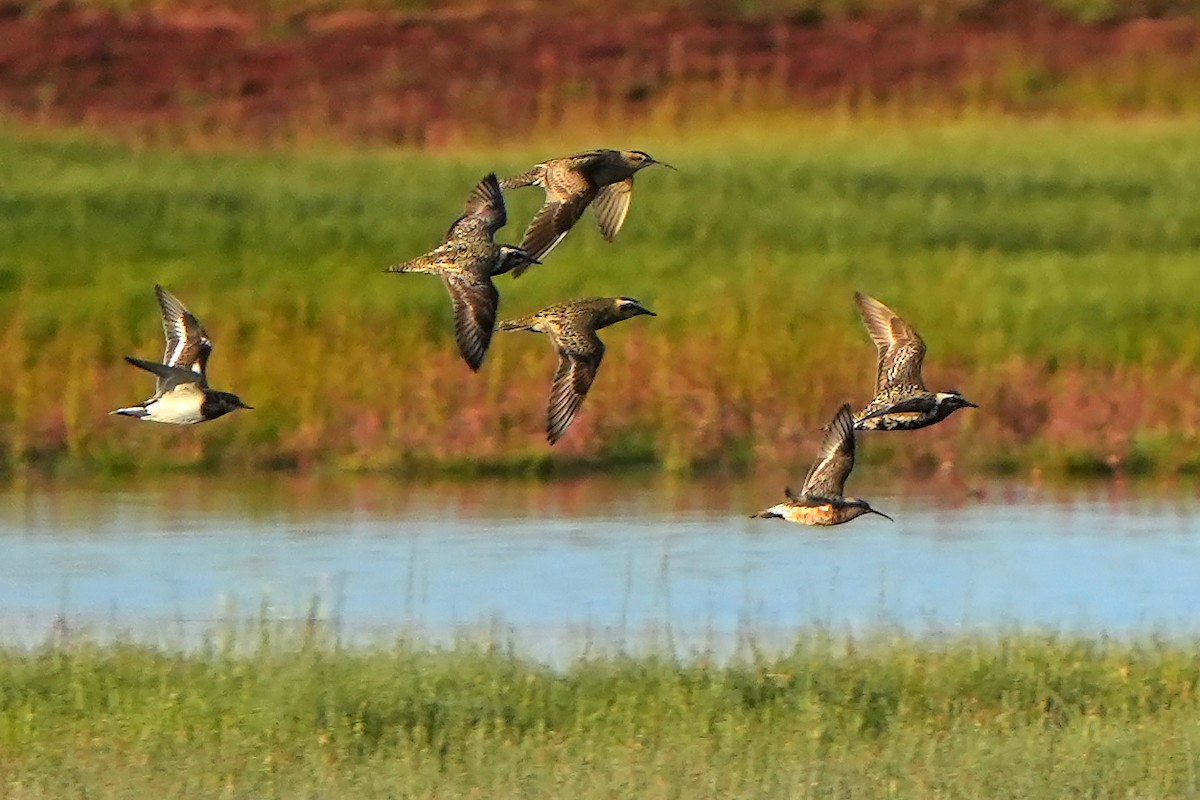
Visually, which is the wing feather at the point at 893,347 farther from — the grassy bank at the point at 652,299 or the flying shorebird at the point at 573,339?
the grassy bank at the point at 652,299

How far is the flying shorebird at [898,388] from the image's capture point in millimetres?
10633

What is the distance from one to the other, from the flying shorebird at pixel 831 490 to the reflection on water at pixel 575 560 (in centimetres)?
295

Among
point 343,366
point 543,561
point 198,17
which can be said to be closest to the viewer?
point 543,561

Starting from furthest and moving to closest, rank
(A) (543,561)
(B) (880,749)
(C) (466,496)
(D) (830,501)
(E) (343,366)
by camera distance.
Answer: (E) (343,366) < (C) (466,496) < (A) (543,561) < (B) (880,749) < (D) (830,501)

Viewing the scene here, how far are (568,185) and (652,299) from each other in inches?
516

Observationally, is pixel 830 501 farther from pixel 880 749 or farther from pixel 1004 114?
pixel 1004 114

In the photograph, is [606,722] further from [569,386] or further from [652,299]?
[652,299]

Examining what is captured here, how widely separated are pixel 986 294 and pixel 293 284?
5473 millimetres

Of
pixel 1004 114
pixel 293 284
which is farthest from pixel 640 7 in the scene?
pixel 293 284

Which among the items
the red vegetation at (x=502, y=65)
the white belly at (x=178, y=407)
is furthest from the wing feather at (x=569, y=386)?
the red vegetation at (x=502, y=65)

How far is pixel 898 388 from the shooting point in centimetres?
1120

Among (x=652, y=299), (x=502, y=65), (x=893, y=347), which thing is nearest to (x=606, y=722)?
(x=893, y=347)

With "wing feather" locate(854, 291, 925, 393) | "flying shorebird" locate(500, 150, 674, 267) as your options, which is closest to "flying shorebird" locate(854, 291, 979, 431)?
"wing feather" locate(854, 291, 925, 393)

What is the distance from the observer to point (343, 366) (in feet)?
70.5
